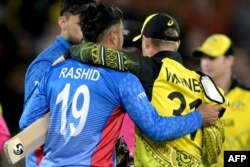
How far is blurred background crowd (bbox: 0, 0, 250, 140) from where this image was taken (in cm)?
1120

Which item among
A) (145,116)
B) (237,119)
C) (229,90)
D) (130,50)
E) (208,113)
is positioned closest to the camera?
(145,116)

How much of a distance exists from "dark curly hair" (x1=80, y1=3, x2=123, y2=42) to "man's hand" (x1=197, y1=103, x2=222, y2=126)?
72cm

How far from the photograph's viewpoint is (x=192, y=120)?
5.32 m

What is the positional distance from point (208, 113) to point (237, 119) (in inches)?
114

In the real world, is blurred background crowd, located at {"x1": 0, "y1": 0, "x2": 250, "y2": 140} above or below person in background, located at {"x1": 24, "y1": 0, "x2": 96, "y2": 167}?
below

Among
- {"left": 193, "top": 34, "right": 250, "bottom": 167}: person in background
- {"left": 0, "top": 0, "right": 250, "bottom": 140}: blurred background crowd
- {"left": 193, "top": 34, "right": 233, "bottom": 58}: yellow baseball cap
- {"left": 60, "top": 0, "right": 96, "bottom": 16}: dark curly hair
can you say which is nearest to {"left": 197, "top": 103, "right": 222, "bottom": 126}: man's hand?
{"left": 60, "top": 0, "right": 96, "bottom": 16}: dark curly hair

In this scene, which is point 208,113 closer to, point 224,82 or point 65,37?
point 65,37

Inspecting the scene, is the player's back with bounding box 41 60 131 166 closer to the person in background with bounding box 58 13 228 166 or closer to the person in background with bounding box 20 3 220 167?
the person in background with bounding box 20 3 220 167

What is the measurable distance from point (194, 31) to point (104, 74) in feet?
22.0

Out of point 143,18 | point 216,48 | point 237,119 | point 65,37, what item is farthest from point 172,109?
point 143,18

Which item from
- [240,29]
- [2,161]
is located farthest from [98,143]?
[240,29]

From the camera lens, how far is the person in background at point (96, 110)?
5164 millimetres

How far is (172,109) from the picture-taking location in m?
5.43

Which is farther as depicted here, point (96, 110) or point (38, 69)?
point (38, 69)
